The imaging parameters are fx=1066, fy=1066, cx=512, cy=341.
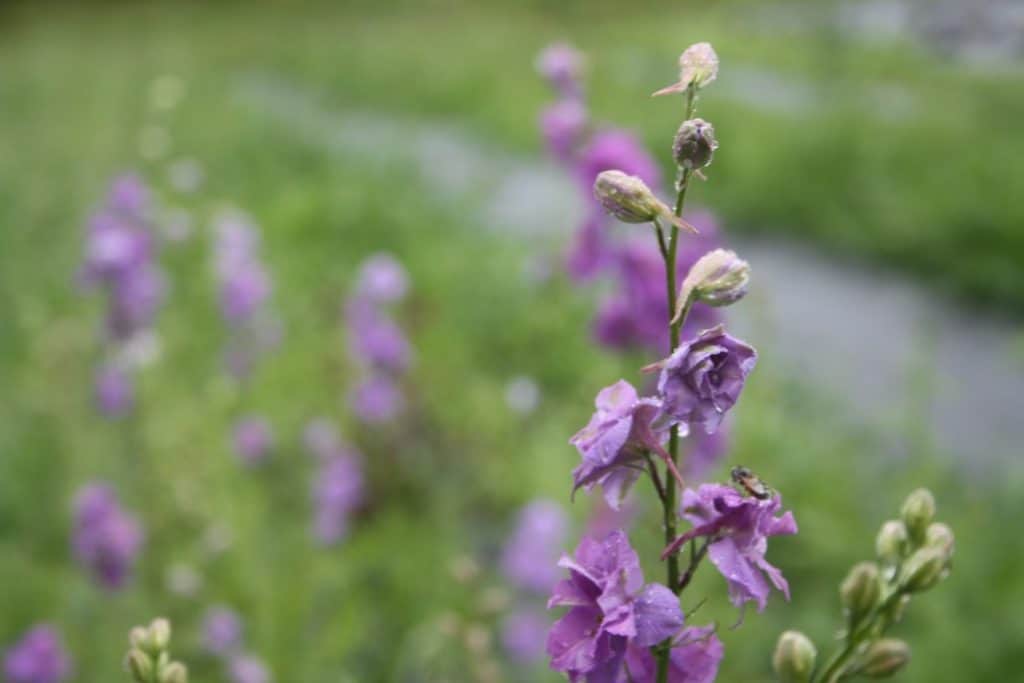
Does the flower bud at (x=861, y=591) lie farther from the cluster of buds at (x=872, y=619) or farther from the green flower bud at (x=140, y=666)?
the green flower bud at (x=140, y=666)

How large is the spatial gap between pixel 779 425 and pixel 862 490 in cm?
31

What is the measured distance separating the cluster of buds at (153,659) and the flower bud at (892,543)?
419mm

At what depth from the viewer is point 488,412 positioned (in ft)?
9.45

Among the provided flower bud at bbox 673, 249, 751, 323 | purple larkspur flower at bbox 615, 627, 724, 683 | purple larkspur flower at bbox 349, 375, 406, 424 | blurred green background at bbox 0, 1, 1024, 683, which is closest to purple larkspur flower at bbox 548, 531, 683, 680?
purple larkspur flower at bbox 615, 627, 724, 683

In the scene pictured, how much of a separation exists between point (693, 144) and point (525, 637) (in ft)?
4.98

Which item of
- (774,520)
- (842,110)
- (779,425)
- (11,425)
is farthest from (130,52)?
(774,520)

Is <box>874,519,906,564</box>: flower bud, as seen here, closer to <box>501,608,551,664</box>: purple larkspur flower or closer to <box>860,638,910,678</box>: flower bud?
<box>860,638,910,678</box>: flower bud

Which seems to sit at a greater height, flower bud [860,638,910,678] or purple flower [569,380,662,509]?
purple flower [569,380,662,509]

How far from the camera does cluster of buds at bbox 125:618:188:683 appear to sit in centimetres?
61

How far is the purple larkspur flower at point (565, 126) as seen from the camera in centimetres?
146

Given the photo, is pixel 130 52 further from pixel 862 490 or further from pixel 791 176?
pixel 862 490

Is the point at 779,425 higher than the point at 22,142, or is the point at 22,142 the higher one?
the point at 22,142

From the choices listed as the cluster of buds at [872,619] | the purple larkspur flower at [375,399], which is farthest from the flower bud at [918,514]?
the purple larkspur flower at [375,399]

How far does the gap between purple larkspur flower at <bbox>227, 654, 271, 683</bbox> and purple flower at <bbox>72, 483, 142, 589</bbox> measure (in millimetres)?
231
